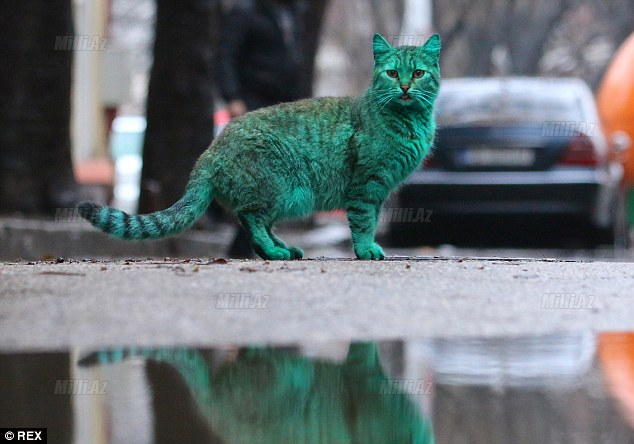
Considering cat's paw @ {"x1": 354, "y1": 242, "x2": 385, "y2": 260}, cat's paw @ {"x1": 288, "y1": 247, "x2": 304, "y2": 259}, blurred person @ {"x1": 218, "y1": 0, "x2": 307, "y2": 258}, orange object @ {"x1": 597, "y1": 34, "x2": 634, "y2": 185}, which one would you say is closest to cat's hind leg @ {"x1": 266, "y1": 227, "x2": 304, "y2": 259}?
cat's paw @ {"x1": 288, "y1": 247, "x2": 304, "y2": 259}

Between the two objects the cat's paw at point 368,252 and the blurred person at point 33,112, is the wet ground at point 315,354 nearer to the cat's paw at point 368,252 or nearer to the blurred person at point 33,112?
the cat's paw at point 368,252

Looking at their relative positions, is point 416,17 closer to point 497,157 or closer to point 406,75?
point 497,157

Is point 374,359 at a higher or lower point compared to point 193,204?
lower

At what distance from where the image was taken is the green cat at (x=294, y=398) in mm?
3570

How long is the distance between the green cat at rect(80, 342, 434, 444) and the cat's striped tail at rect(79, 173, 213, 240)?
8.43 feet

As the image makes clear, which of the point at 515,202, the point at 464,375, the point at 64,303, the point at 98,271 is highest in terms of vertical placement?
the point at 515,202

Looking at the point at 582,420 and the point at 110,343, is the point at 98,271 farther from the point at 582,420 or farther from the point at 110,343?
the point at 582,420

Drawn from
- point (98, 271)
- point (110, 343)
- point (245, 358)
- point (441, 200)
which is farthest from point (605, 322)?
point (441, 200)

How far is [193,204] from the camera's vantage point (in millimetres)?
7594

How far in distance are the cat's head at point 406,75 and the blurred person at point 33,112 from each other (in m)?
5.17

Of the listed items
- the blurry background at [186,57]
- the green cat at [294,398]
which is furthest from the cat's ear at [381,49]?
the blurry background at [186,57]

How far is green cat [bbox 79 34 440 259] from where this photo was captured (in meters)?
7.52

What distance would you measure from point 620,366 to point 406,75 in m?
3.51

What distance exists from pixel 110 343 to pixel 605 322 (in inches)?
80.9
